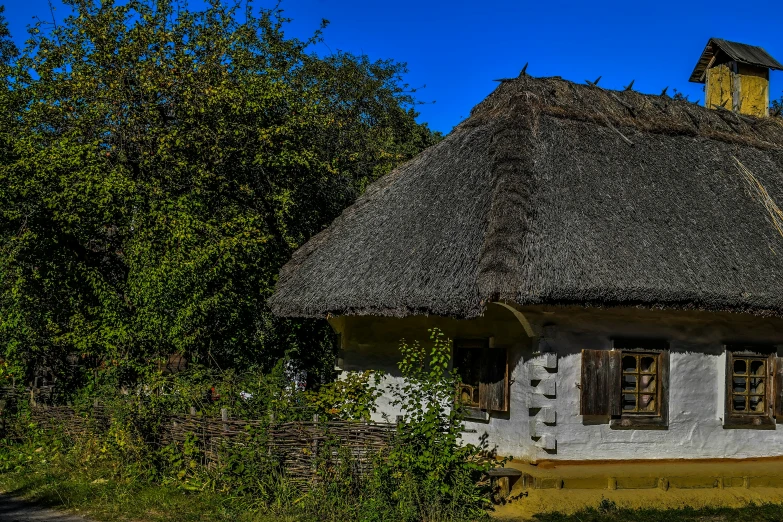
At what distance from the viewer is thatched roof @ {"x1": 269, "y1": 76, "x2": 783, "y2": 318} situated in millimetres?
9289

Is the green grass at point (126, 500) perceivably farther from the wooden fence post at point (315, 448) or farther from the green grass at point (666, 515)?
the green grass at point (666, 515)

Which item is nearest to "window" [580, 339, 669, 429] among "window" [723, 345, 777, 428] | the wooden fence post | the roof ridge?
"window" [723, 345, 777, 428]

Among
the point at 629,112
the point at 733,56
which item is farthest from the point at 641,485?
the point at 733,56

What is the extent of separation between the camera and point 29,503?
8.89m

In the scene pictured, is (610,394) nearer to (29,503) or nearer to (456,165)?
(456,165)

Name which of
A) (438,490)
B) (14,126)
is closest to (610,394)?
(438,490)

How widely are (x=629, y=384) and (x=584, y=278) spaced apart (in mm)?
1892

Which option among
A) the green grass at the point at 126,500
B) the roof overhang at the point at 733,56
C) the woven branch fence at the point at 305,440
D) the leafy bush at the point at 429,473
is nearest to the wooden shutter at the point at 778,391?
the leafy bush at the point at 429,473

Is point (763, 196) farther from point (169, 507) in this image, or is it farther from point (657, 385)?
point (169, 507)

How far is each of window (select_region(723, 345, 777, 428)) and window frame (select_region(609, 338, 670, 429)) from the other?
3.13 ft

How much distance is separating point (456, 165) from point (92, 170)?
506cm

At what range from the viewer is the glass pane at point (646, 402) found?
33.2 feet

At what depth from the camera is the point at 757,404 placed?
10.8m

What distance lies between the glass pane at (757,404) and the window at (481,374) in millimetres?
3315
